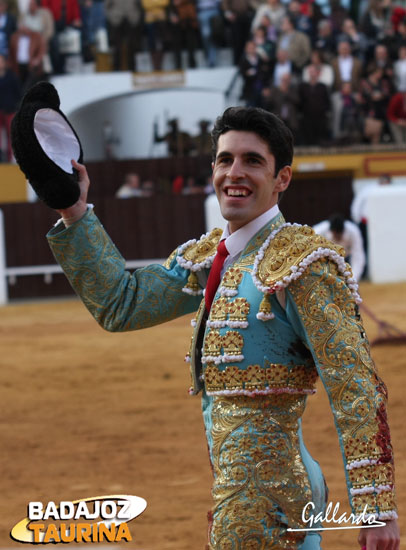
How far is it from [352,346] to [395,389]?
5.54 metres

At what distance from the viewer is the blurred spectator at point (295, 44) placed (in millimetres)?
14875

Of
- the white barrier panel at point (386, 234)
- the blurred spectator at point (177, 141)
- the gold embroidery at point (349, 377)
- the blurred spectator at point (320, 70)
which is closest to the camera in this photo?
the gold embroidery at point (349, 377)

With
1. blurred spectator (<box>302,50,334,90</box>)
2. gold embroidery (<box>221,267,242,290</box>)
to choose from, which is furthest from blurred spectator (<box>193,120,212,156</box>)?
gold embroidery (<box>221,267,242,290</box>)

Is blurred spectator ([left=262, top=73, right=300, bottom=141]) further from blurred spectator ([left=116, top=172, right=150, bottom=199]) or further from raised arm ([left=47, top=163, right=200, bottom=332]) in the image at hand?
raised arm ([left=47, top=163, right=200, bottom=332])

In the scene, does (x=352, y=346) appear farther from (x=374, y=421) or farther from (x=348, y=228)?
(x=348, y=228)

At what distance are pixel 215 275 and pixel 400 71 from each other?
12.8 m

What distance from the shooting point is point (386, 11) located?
16.0 meters

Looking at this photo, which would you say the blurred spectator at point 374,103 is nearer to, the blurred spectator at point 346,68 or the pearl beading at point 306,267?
the blurred spectator at point 346,68

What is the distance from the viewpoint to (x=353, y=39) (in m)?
15.1

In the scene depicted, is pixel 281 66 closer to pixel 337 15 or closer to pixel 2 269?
pixel 337 15

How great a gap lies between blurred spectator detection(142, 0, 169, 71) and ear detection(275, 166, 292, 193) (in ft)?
48.0

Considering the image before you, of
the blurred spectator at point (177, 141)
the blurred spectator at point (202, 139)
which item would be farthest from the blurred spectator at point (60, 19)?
the blurred spectator at point (202, 139)

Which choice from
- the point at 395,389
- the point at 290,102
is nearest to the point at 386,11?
the point at 290,102

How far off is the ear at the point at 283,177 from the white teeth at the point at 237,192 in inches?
3.9
